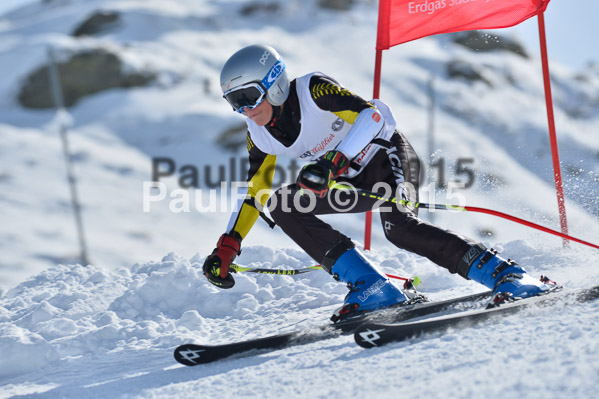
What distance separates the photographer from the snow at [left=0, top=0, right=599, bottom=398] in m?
2.14

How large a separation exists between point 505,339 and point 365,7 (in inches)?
2146

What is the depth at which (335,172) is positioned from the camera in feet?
8.76

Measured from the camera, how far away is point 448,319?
92.4 inches

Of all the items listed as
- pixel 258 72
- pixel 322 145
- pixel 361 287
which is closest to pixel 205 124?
pixel 322 145

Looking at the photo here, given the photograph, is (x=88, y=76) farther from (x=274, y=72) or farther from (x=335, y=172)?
(x=335, y=172)

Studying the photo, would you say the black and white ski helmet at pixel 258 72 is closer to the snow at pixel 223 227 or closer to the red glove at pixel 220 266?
the red glove at pixel 220 266

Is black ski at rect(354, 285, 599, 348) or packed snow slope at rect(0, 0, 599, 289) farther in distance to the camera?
packed snow slope at rect(0, 0, 599, 289)

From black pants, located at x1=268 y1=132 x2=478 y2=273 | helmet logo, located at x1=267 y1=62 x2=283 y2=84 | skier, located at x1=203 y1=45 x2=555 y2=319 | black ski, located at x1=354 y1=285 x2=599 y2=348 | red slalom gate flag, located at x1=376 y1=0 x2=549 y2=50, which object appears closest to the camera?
black ski, located at x1=354 y1=285 x2=599 y2=348

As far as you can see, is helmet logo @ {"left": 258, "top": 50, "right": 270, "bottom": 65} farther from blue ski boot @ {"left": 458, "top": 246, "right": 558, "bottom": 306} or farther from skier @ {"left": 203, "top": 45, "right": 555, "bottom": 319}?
blue ski boot @ {"left": 458, "top": 246, "right": 558, "bottom": 306}

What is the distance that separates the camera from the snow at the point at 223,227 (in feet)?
7.03

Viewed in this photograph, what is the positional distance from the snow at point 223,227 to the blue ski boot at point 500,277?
0.54ft

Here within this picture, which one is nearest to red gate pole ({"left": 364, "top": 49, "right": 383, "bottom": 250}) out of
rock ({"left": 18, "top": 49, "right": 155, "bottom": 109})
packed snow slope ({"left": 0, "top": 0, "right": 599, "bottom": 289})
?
packed snow slope ({"left": 0, "top": 0, "right": 599, "bottom": 289})

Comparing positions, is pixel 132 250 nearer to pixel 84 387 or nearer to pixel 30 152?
pixel 30 152

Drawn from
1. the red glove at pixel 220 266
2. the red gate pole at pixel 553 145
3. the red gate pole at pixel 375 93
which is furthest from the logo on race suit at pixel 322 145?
the red gate pole at pixel 553 145
